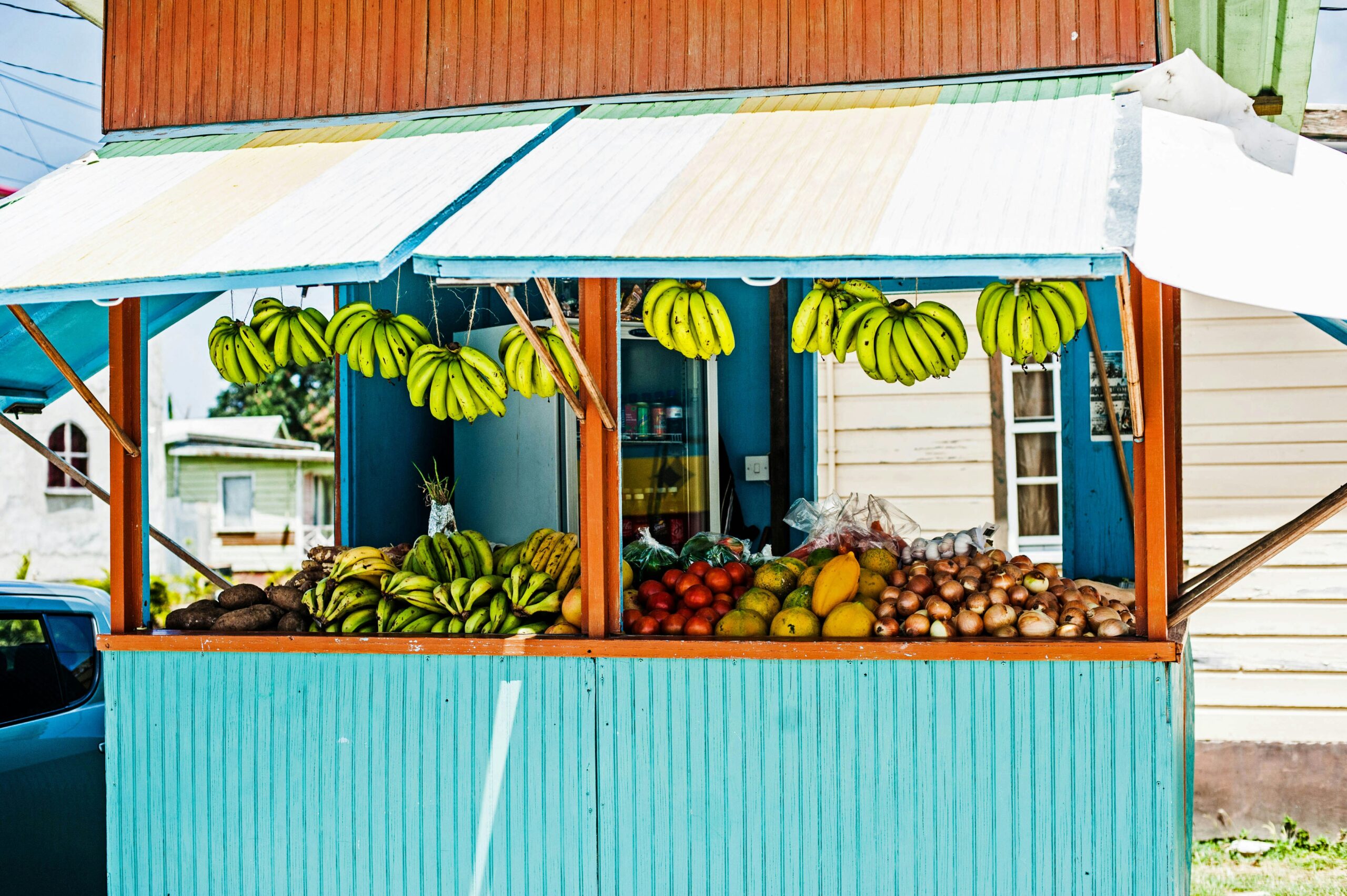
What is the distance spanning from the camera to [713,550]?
16.0 ft

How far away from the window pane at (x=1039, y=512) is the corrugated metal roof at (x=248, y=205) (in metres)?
4.23

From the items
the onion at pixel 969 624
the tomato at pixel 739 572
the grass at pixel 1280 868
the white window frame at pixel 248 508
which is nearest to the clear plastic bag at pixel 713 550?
the tomato at pixel 739 572

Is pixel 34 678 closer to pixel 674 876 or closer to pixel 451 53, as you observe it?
pixel 674 876

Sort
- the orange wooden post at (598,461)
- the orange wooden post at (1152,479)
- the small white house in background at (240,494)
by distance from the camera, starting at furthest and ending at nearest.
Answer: the small white house in background at (240,494) → the orange wooden post at (598,461) → the orange wooden post at (1152,479)

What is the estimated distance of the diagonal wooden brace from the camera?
3.15 metres

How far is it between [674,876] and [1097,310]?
410 cm

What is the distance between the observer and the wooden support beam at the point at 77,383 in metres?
3.72

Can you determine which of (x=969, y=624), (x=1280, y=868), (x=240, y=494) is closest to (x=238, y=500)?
(x=240, y=494)

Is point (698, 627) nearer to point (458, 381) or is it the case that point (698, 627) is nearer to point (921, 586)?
point (921, 586)

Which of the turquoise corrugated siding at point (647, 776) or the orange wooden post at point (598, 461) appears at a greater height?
the orange wooden post at point (598, 461)

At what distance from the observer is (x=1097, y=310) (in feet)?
20.7

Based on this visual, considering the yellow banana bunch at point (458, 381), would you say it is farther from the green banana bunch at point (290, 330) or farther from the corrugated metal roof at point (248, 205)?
the corrugated metal roof at point (248, 205)

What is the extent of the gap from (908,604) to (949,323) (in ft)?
3.68

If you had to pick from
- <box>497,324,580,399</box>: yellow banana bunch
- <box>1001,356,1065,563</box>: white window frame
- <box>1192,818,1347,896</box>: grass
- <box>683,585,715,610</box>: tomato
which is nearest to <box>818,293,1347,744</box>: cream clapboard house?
<box>1001,356,1065,563</box>: white window frame
